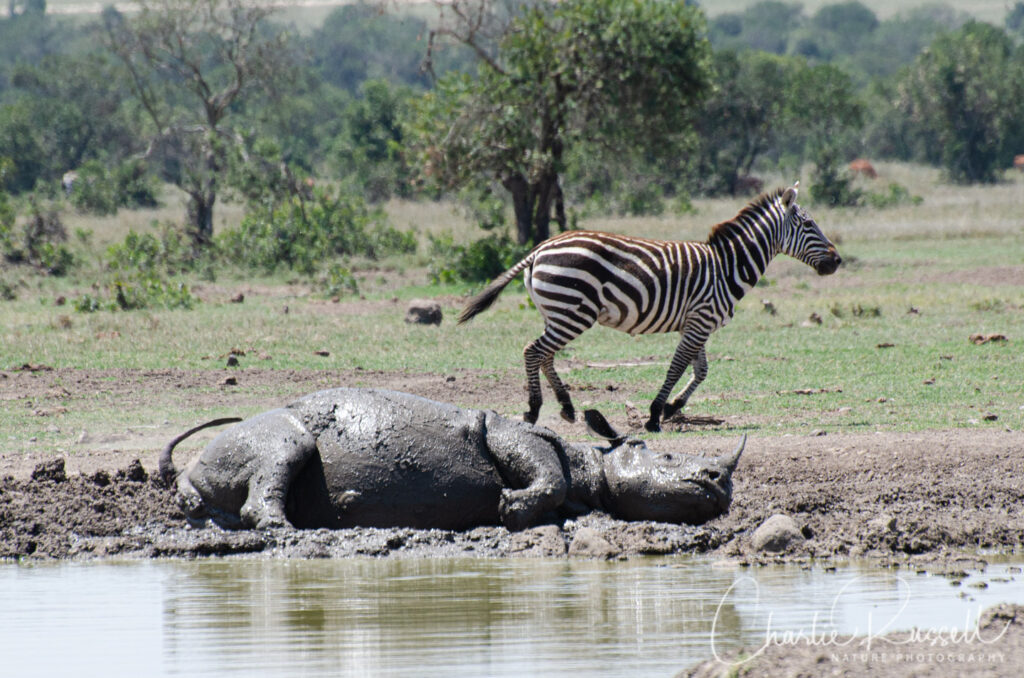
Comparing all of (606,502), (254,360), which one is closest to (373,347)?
(254,360)

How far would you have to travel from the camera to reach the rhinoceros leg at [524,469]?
6.98 metres

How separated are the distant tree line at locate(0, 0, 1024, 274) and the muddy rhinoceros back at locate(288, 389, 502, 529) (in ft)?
44.7

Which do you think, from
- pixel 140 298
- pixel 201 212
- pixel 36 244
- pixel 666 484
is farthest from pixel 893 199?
pixel 666 484

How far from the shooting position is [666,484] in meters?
7.11

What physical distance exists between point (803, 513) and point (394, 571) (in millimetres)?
2390

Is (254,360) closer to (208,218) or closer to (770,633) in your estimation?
(770,633)

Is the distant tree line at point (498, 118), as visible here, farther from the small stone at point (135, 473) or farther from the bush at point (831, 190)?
Answer: the small stone at point (135, 473)

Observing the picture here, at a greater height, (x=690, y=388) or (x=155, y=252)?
(x=155, y=252)

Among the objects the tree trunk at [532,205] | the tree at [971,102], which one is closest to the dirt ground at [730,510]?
the tree trunk at [532,205]

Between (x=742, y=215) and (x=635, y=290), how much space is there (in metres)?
1.41

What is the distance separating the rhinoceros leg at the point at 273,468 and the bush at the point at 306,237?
47.1 feet

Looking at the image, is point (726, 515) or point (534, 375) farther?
point (534, 375)

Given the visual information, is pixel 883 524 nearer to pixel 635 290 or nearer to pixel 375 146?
pixel 635 290

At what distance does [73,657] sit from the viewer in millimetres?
5012
